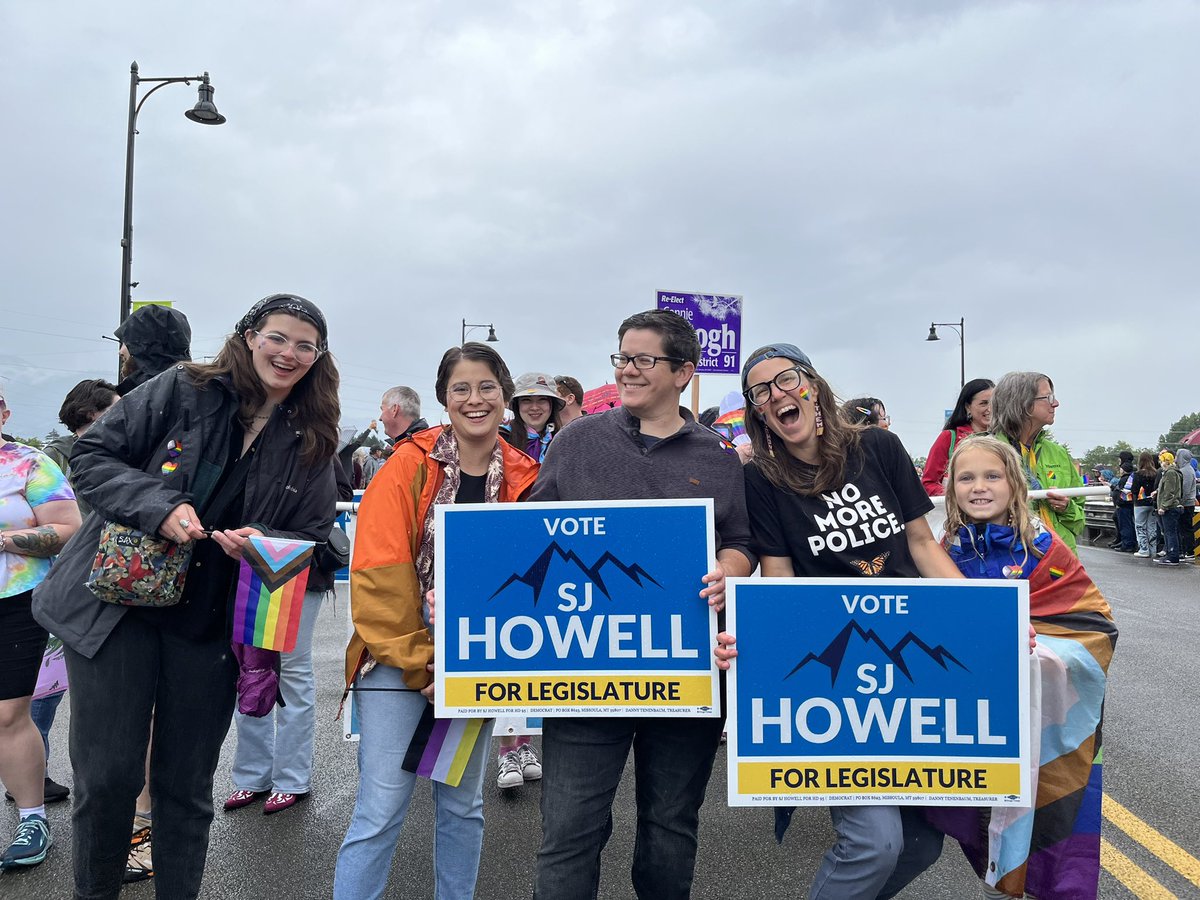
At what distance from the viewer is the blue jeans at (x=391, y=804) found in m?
2.46

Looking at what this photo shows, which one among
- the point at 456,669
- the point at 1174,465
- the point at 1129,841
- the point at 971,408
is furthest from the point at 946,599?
the point at 1174,465

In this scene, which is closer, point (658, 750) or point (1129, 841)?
point (658, 750)

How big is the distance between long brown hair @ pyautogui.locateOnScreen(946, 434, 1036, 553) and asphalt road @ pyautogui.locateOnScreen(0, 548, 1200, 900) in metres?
1.42

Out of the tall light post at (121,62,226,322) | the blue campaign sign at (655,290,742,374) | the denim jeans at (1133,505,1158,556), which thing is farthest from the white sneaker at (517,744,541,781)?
the denim jeans at (1133,505,1158,556)

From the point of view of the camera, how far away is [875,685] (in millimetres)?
2424

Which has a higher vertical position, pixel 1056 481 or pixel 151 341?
pixel 151 341

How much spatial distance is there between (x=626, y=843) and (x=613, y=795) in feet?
4.46

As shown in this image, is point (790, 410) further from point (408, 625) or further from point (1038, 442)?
point (1038, 442)

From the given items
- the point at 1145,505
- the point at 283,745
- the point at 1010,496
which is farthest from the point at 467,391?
the point at 1145,505

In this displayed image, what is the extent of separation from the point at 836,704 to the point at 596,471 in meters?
0.99

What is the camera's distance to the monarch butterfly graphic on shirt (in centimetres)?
265

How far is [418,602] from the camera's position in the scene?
8.72 ft

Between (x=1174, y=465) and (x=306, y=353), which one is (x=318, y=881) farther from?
(x=1174, y=465)

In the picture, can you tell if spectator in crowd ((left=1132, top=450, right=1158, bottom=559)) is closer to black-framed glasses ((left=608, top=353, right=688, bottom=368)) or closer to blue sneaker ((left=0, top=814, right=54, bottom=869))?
black-framed glasses ((left=608, top=353, right=688, bottom=368))
